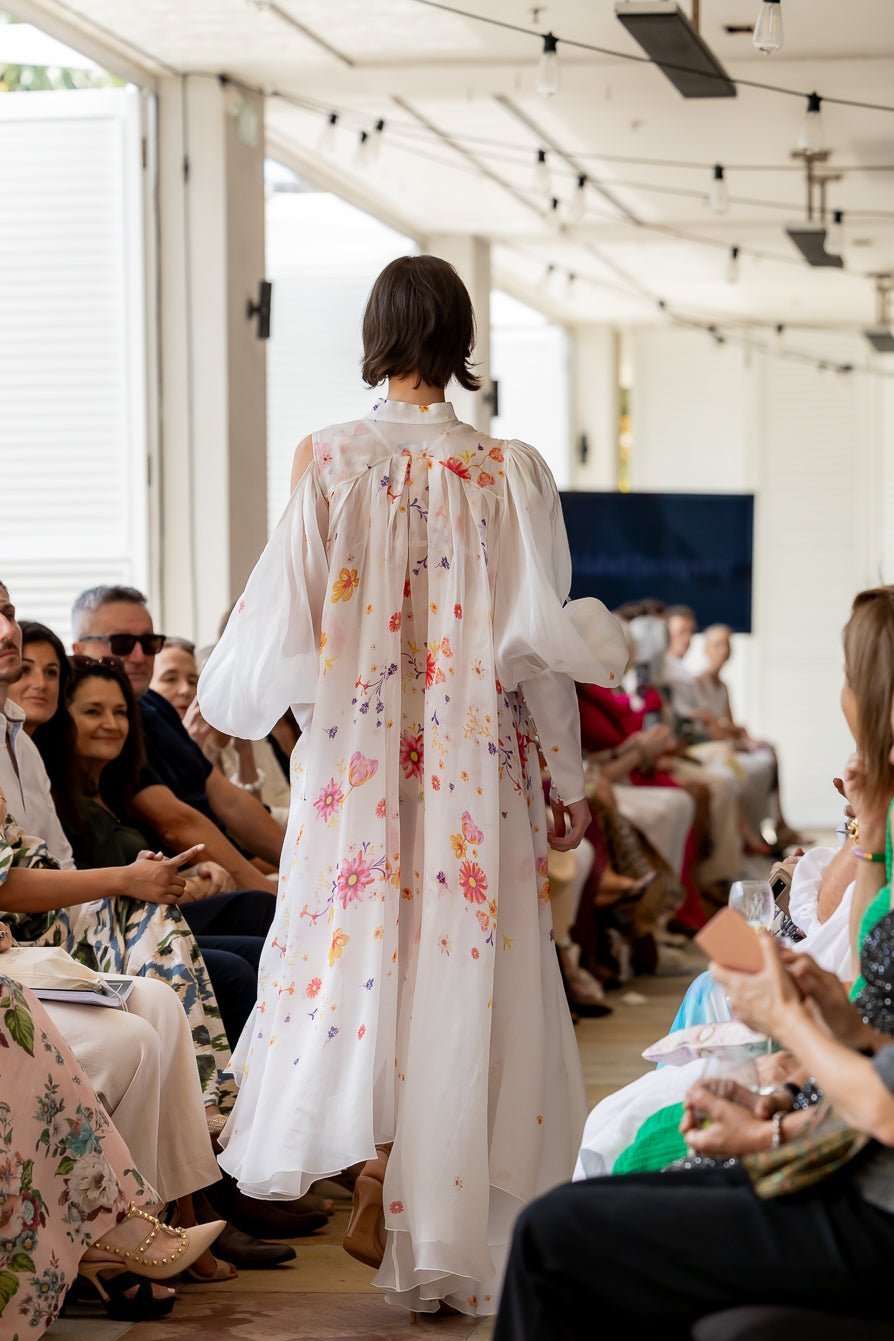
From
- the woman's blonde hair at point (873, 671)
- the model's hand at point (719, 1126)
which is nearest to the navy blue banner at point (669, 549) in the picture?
the woman's blonde hair at point (873, 671)

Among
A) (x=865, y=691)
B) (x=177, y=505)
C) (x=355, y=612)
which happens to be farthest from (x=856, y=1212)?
(x=177, y=505)

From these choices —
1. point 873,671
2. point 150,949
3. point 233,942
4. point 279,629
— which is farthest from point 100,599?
point 873,671

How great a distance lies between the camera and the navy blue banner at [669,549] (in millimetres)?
10586

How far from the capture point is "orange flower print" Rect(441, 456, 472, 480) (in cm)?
294

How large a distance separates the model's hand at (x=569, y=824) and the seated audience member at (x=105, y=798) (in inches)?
30.8

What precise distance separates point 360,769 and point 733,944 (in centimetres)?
119

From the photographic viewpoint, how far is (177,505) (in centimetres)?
635

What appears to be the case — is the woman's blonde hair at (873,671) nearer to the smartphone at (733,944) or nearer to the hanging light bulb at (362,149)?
the smartphone at (733,944)

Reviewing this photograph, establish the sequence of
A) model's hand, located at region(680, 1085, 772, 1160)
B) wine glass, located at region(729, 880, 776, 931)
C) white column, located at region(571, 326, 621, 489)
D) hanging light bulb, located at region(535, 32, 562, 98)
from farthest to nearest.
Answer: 1. white column, located at region(571, 326, 621, 489)
2. hanging light bulb, located at region(535, 32, 562, 98)
3. wine glass, located at region(729, 880, 776, 931)
4. model's hand, located at region(680, 1085, 772, 1160)

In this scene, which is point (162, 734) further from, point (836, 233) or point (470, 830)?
point (836, 233)

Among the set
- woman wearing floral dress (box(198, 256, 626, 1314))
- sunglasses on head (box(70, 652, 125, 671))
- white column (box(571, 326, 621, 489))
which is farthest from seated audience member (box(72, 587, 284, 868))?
white column (box(571, 326, 621, 489))

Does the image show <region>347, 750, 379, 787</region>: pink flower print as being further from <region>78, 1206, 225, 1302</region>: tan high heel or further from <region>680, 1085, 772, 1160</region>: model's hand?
<region>680, 1085, 772, 1160</region>: model's hand

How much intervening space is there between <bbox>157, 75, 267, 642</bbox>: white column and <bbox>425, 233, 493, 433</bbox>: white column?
9.37 feet

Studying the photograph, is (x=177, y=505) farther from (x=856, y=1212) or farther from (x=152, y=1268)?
(x=856, y=1212)
